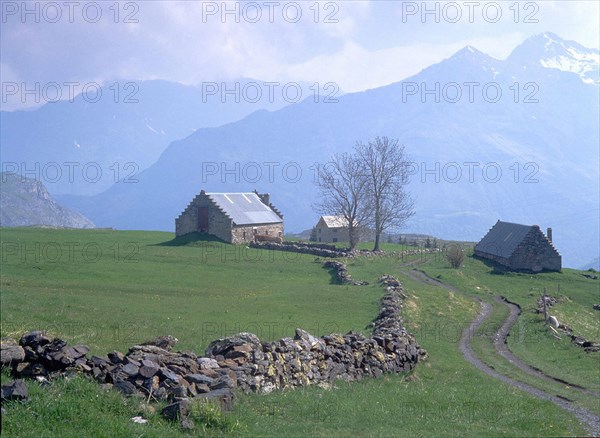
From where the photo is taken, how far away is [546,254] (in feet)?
241

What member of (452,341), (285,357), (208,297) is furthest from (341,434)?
(208,297)

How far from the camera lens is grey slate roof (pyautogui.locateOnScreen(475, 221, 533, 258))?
74869 millimetres

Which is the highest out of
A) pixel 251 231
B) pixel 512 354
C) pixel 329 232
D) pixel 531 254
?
pixel 251 231

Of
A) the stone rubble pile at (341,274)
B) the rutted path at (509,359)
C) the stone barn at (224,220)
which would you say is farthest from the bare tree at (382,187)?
the rutted path at (509,359)

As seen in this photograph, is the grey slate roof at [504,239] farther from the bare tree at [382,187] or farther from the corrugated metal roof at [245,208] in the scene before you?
the corrugated metal roof at [245,208]

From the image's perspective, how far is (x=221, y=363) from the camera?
1805 centimetres

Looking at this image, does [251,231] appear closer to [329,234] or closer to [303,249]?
[303,249]

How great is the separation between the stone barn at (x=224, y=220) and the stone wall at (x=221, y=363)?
5079cm

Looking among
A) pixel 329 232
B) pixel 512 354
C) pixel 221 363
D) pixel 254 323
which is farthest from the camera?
pixel 329 232

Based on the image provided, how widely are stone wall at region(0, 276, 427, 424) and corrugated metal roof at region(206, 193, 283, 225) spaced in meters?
53.2

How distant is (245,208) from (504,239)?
1290 inches

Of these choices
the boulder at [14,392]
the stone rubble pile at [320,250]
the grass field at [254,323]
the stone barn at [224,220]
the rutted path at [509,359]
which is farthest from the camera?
the stone barn at [224,220]

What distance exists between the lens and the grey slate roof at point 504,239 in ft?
246

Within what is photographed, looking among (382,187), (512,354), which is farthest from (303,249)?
(512,354)
